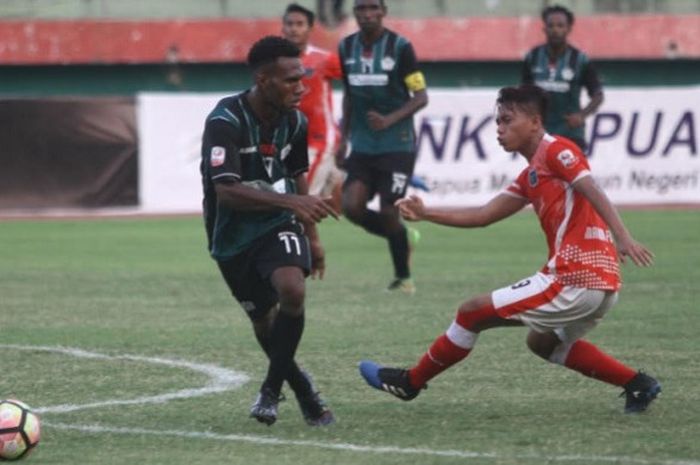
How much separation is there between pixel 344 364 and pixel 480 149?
13776 mm

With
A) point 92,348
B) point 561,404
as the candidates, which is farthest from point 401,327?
point 561,404

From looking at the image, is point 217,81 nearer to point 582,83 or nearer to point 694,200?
point 694,200

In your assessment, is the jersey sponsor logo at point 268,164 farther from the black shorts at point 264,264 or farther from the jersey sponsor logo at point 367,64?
the jersey sponsor logo at point 367,64

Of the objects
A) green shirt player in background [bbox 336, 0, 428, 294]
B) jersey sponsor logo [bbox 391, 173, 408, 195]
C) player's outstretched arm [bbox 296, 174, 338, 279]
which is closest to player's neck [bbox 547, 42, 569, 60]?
green shirt player in background [bbox 336, 0, 428, 294]

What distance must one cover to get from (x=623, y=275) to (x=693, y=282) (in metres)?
0.85

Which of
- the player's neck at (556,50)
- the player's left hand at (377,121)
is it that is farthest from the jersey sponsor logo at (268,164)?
the player's neck at (556,50)

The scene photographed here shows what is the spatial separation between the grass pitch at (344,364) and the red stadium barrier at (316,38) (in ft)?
48.3

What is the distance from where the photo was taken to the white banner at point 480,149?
22.8 metres

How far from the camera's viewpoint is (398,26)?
32.7m

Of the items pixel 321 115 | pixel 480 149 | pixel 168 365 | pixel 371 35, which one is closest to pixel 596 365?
pixel 168 365

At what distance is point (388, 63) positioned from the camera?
13.4m

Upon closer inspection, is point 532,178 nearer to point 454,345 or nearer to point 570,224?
point 570,224

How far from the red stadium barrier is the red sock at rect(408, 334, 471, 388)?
23.8 m

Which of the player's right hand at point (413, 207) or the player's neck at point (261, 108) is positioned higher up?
the player's neck at point (261, 108)
